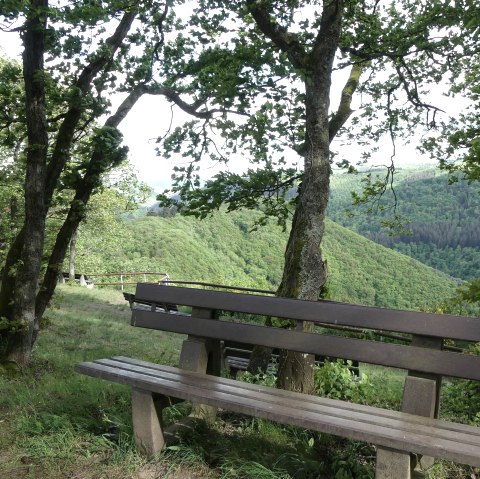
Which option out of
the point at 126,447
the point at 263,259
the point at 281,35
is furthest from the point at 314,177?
the point at 263,259

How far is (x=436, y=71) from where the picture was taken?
307 inches

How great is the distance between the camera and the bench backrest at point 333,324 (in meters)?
2.33

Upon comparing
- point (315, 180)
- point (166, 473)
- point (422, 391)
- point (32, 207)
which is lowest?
point (166, 473)

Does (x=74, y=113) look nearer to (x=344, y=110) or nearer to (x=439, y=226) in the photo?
(x=344, y=110)

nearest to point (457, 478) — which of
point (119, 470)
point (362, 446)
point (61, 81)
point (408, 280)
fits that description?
point (362, 446)

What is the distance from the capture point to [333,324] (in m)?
2.68

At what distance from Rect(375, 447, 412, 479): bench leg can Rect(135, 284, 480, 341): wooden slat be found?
0.55 metres

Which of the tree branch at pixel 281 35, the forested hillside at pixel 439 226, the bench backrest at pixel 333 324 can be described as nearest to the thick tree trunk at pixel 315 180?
the tree branch at pixel 281 35

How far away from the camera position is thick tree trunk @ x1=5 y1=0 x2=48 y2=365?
517cm

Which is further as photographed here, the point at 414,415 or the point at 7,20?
the point at 7,20

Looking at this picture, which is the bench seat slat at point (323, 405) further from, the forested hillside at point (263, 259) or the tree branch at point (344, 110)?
the forested hillside at point (263, 259)

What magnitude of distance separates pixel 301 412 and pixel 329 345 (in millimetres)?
447

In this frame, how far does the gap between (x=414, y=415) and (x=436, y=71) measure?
6660 millimetres

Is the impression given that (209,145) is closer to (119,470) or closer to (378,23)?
(378,23)
